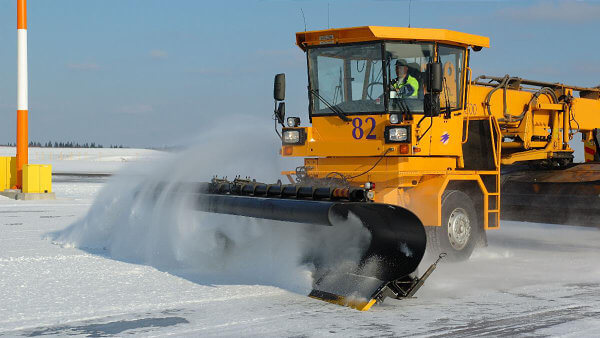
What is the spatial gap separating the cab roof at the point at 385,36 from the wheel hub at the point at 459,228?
83.0 inches

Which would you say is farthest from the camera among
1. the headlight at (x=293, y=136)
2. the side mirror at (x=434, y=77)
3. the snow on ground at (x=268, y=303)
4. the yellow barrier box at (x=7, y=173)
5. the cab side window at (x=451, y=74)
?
the yellow barrier box at (x=7, y=173)

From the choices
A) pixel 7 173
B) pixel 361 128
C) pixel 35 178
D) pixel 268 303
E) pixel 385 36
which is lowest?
pixel 268 303

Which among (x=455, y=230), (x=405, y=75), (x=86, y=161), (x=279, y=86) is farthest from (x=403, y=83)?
(x=86, y=161)

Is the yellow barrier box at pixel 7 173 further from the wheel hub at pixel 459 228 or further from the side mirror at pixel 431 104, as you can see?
the side mirror at pixel 431 104

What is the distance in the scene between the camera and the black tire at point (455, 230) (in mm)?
8453

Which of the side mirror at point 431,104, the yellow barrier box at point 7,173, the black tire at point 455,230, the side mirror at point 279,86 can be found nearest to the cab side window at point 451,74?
the side mirror at point 431,104

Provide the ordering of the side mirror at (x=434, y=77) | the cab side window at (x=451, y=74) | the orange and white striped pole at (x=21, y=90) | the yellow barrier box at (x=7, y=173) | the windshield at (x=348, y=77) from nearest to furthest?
the side mirror at (x=434, y=77), the windshield at (x=348, y=77), the cab side window at (x=451, y=74), the orange and white striped pole at (x=21, y=90), the yellow barrier box at (x=7, y=173)

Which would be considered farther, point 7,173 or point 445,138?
point 7,173

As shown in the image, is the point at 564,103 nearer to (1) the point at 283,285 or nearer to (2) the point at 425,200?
(2) the point at 425,200

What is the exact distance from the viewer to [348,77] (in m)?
8.92

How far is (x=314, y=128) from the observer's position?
920cm

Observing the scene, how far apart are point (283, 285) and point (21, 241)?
5.37 meters

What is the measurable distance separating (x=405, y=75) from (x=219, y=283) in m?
3.37

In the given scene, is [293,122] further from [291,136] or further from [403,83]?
[403,83]
